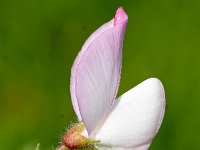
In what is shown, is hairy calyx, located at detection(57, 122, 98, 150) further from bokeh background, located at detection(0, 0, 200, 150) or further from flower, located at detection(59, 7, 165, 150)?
bokeh background, located at detection(0, 0, 200, 150)

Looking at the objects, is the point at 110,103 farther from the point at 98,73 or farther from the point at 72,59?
the point at 72,59

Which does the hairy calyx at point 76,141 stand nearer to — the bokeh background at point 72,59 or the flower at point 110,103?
the flower at point 110,103

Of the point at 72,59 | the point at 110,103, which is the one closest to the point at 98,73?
the point at 110,103

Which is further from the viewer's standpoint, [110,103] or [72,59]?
[72,59]

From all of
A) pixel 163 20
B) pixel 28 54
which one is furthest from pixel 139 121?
pixel 163 20

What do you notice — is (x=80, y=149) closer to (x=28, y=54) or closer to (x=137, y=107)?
(x=137, y=107)

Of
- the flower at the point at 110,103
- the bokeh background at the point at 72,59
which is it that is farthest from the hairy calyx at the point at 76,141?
the bokeh background at the point at 72,59

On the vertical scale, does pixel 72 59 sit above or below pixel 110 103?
above
